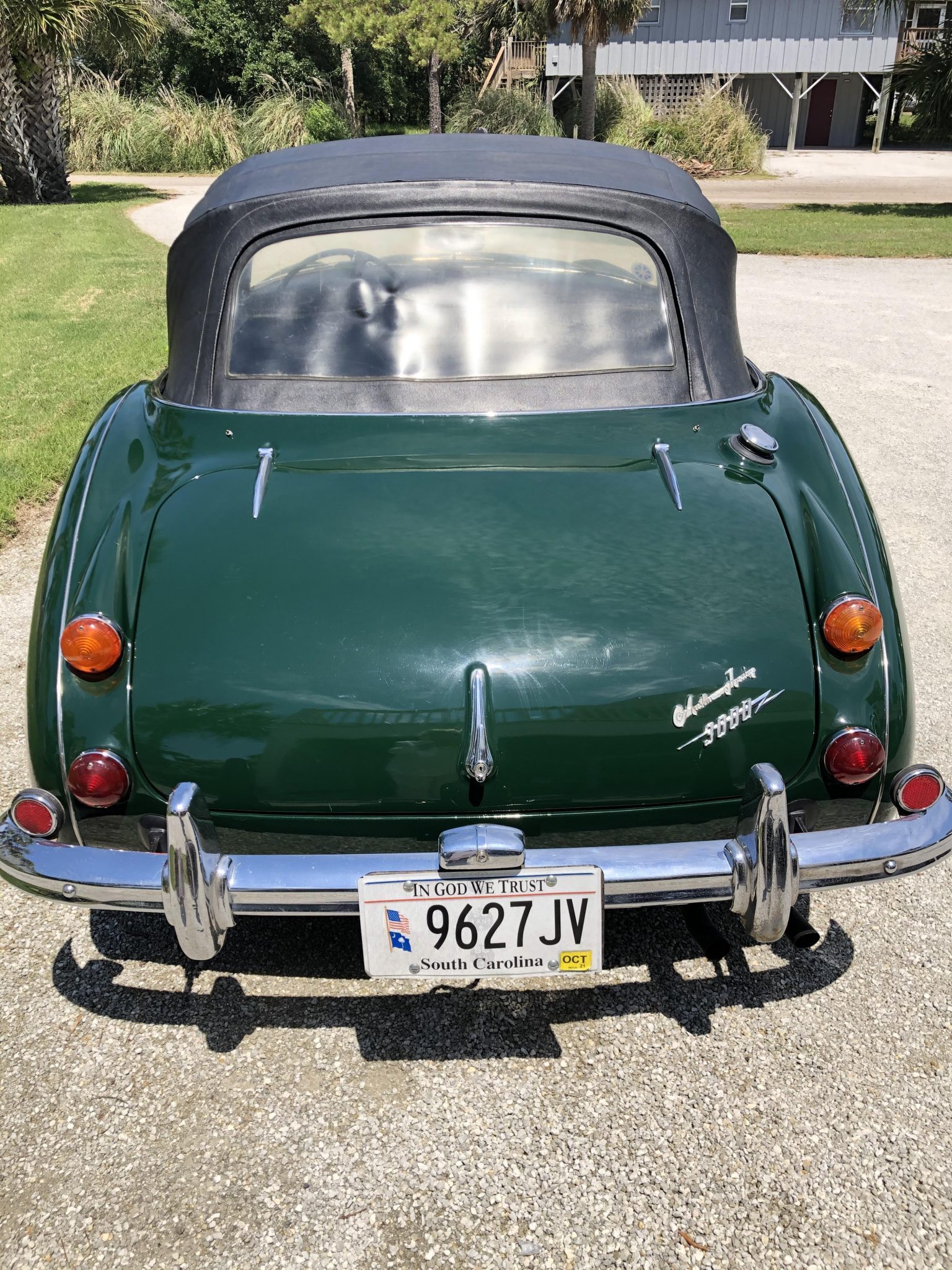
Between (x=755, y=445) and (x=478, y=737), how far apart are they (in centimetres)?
113

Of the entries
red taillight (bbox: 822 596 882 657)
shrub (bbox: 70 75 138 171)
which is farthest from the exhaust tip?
shrub (bbox: 70 75 138 171)

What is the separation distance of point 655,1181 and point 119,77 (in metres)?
35.9

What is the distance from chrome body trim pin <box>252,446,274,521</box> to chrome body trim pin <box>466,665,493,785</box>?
689mm

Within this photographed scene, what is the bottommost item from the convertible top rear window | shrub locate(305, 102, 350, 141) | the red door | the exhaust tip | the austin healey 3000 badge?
the red door

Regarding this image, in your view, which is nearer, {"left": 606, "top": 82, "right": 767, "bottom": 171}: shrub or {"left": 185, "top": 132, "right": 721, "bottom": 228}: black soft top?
{"left": 185, "top": 132, "right": 721, "bottom": 228}: black soft top

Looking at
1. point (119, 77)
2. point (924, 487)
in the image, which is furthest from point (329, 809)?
point (119, 77)

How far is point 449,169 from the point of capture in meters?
2.85

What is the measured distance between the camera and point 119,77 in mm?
31234

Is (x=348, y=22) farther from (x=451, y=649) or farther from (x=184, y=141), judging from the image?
→ (x=451, y=649)

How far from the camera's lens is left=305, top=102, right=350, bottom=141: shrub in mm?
26316

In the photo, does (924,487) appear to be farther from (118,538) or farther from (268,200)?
(118,538)

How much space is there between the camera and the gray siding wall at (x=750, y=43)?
3297 centimetres

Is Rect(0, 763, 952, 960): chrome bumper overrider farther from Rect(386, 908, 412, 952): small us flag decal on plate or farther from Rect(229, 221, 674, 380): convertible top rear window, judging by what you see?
Rect(229, 221, 674, 380): convertible top rear window

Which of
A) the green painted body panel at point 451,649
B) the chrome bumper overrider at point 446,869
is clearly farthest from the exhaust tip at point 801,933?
the green painted body panel at point 451,649
